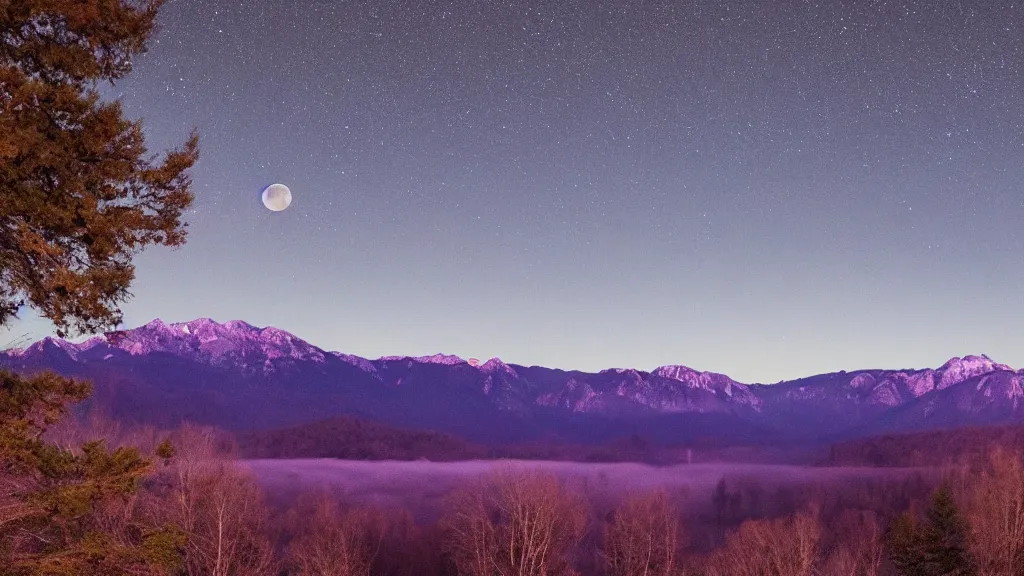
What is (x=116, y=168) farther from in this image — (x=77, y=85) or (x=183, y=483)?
(x=183, y=483)

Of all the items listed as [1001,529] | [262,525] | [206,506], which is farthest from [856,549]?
[206,506]

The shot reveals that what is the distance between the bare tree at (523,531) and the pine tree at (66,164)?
104 ft

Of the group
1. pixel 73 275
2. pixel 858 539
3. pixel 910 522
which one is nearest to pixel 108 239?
pixel 73 275

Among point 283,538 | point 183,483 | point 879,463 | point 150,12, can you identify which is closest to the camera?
point 150,12

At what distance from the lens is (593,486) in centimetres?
17062

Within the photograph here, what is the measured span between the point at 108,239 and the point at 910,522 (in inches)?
1985

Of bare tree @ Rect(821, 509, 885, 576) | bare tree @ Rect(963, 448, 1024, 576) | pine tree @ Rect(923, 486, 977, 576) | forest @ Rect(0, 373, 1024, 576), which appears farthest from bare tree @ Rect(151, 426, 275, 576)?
pine tree @ Rect(923, 486, 977, 576)

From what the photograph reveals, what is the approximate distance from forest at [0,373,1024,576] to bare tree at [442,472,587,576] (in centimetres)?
12

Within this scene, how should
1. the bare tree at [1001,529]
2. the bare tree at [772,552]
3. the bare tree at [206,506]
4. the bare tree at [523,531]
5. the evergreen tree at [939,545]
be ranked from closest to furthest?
the bare tree at [206,506]
the bare tree at [1001,529]
the bare tree at [523,531]
the evergreen tree at [939,545]
the bare tree at [772,552]

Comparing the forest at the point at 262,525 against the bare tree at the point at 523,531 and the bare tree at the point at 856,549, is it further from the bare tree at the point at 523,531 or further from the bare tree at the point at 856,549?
the bare tree at the point at 856,549

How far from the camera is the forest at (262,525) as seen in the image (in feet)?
24.2

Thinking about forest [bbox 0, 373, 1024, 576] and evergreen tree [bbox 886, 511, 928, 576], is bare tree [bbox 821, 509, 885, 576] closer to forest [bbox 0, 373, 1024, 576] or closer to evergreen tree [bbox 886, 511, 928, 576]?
forest [bbox 0, 373, 1024, 576]

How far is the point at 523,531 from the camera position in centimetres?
3675

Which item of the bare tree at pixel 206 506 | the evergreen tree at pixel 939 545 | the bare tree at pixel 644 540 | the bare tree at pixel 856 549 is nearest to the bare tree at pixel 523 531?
the bare tree at pixel 644 540
